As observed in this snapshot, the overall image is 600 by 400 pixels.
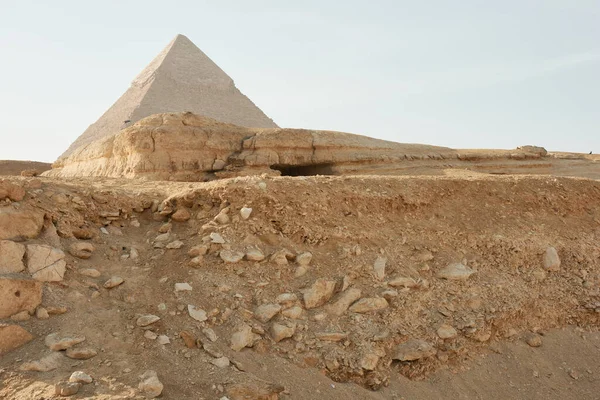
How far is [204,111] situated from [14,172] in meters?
12.5

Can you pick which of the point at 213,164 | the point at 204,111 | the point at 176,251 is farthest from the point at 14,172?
the point at 176,251

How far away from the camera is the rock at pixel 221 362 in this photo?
4070 mm

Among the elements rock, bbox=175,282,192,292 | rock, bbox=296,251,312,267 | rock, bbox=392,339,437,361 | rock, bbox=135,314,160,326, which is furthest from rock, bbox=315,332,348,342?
rock, bbox=135,314,160,326

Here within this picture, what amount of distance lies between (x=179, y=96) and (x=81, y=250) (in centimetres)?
1996

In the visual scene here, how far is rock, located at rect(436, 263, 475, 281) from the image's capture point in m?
6.05

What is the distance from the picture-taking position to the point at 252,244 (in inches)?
212

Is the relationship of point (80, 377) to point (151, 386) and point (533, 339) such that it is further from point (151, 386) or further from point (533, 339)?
point (533, 339)

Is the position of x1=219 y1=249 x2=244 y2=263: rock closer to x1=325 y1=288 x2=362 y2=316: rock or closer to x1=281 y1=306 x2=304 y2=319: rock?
x1=281 y1=306 x2=304 y2=319: rock

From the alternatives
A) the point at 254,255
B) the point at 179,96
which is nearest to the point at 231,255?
the point at 254,255

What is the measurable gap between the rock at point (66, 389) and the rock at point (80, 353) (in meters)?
0.34

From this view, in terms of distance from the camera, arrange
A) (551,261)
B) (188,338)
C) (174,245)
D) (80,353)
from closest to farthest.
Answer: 1. (80,353)
2. (188,338)
3. (174,245)
4. (551,261)

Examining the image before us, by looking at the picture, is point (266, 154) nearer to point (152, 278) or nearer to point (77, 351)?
point (152, 278)

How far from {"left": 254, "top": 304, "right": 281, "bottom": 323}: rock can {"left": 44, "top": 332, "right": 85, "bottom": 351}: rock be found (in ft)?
5.30

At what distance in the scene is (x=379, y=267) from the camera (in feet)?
18.8
